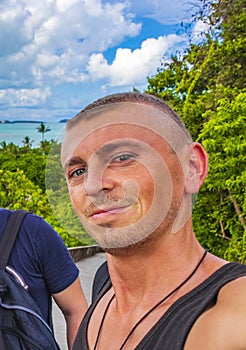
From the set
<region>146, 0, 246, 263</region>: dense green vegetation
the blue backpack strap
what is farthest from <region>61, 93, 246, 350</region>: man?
<region>146, 0, 246, 263</region>: dense green vegetation

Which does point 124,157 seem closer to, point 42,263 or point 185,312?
point 185,312

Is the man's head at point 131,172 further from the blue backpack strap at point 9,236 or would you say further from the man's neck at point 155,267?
the blue backpack strap at point 9,236

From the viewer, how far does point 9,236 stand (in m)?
1.10

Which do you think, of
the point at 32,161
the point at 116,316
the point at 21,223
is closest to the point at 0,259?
the point at 21,223

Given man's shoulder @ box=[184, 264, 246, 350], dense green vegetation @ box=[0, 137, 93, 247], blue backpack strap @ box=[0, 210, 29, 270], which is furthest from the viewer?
blue backpack strap @ box=[0, 210, 29, 270]

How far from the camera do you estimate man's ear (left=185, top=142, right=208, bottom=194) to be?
50 centimetres

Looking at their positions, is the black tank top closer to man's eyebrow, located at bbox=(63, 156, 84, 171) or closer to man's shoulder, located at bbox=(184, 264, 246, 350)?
man's shoulder, located at bbox=(184, 264, 246, 350)

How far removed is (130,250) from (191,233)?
3.4 inches

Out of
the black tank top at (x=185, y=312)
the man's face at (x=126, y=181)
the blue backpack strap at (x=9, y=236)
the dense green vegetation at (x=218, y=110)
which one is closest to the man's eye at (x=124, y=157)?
the man's face at (x=126, y=181)

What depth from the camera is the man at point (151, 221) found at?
47 centimetres

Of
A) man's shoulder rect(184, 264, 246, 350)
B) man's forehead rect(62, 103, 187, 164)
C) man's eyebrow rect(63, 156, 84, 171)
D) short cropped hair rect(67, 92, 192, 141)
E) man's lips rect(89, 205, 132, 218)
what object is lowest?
man's shoulder rect(184, 264, 246, 350)

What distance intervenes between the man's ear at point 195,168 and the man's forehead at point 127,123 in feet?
0.06

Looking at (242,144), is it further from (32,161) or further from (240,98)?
(32,161)

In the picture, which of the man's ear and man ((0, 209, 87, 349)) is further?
man ((0, 209, 87, 349))
